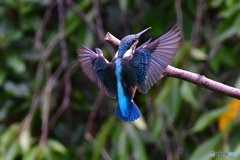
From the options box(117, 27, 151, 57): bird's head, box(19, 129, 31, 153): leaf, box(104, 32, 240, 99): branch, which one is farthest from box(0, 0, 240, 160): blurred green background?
box(104, 32, 240, 99): branch

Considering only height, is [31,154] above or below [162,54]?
below

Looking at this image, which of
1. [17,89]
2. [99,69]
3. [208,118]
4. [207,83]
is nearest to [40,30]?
[17,89]

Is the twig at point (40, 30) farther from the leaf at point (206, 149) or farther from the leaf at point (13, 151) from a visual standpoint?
the leaf at point (206, 149)

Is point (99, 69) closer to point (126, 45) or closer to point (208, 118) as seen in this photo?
point (126, 45)

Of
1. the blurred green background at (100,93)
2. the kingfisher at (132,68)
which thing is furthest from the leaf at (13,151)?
the kingfisher at (132,68)

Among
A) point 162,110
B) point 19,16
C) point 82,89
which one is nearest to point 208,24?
point 162,110

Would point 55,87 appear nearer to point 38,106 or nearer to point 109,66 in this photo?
point 38,106
